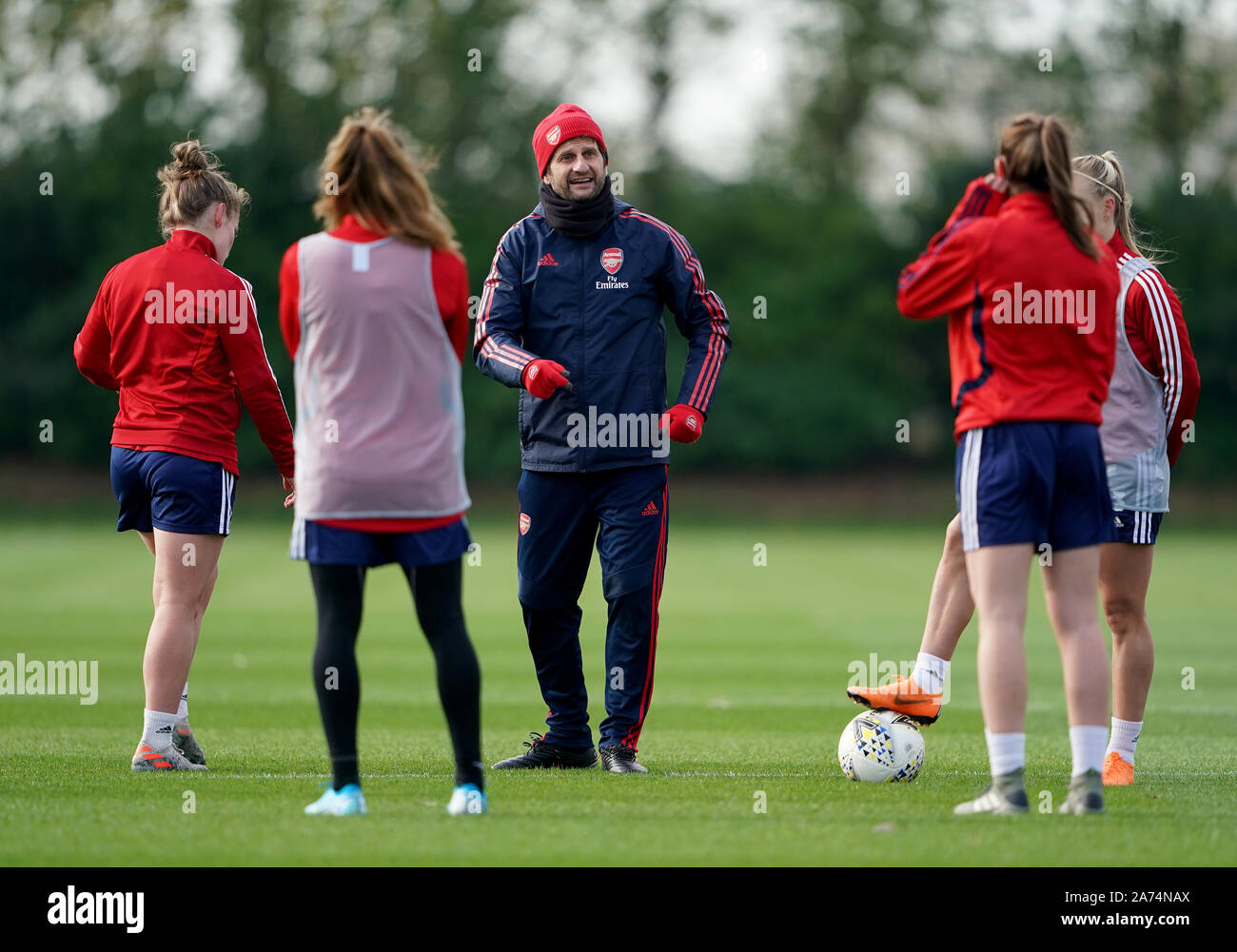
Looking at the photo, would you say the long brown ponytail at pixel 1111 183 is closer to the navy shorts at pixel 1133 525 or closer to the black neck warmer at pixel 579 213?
the navy shorts at pixel 1133 525

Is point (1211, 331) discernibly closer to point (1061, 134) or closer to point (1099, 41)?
point (1099, 41)

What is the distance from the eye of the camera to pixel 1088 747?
5.03 meters

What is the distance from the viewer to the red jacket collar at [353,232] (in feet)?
15.7

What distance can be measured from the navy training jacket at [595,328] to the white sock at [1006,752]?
2060 millimetres

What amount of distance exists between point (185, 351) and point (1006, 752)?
3.64m

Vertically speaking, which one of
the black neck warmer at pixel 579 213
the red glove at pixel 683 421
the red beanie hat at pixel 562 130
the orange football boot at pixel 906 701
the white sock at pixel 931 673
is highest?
the red beanie hat at pixel 562 130

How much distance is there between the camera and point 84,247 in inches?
1535

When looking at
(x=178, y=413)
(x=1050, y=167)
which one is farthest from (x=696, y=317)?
(x=178, y=413)

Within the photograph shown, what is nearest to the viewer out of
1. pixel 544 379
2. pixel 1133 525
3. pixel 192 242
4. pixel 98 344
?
pixel 544 379

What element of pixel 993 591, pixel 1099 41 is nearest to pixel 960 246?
Answer: pixel 993 591

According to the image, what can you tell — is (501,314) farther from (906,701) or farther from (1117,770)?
(1117,770)

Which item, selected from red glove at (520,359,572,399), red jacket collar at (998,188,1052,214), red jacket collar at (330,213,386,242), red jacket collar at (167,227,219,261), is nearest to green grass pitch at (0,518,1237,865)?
red glove at (520,359,572,399)

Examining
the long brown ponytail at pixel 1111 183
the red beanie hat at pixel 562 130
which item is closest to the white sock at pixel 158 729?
the red beanie hat at pixel 562 130

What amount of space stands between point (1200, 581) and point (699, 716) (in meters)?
14.6
